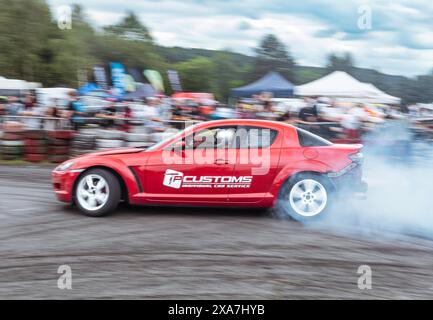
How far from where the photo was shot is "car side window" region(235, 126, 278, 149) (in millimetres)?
6598

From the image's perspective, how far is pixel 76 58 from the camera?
1781 inches

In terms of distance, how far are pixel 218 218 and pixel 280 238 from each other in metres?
1.12

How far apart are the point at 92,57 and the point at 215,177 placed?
50667 millimetres

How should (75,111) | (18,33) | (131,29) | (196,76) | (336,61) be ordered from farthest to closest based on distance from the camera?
(336,61) < (196,76) < (131,29) < (18,33) < (75,111)

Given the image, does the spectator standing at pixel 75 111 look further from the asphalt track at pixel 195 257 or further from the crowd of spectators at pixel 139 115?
the asphalt track at pixel 195 257

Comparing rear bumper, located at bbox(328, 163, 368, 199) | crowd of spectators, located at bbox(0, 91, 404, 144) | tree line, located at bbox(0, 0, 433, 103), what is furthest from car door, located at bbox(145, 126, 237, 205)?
tree line, located at bbox(0, 0, 433, 103)

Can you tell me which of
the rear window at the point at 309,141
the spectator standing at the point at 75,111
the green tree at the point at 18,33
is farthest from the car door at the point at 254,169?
the green tree at the point at 18,33

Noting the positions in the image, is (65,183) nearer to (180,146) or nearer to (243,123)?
(180,146)

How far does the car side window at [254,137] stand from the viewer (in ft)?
21.6

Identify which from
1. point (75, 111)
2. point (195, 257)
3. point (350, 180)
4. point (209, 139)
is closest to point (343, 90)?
point (75, 111)

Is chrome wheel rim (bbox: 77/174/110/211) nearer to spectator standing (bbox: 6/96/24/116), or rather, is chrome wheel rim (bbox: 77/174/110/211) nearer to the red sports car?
the red sports car

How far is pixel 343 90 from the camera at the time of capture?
2597 cm
